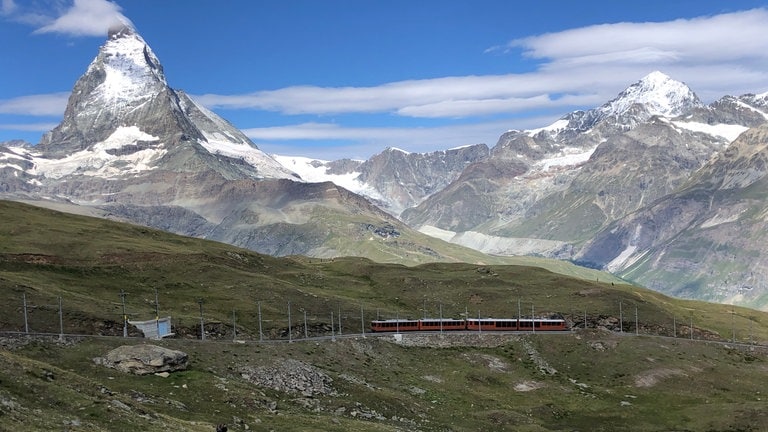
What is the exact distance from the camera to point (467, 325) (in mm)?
170750

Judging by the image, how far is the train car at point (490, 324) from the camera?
171 metres

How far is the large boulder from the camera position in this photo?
91.9 meters

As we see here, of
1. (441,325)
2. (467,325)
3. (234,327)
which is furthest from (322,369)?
(467,325)

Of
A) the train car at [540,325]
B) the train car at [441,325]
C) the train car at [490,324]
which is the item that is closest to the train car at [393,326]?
the train car at [441,325]

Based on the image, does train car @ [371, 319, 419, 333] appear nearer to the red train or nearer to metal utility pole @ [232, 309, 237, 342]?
the red train

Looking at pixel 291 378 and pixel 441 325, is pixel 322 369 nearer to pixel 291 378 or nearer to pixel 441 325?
pixel 291 378

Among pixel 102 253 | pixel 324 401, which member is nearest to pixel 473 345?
pixel 324 401

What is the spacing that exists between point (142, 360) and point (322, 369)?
31.5 m

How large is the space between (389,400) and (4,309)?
208 ft

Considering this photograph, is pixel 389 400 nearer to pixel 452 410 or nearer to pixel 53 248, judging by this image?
pixel 452 410

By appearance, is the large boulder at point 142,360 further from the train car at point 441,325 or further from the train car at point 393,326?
the train car at point 441,325

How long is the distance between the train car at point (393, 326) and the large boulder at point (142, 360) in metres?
74.0

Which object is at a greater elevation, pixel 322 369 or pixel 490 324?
pixel 322 369

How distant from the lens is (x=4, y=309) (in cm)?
12044
